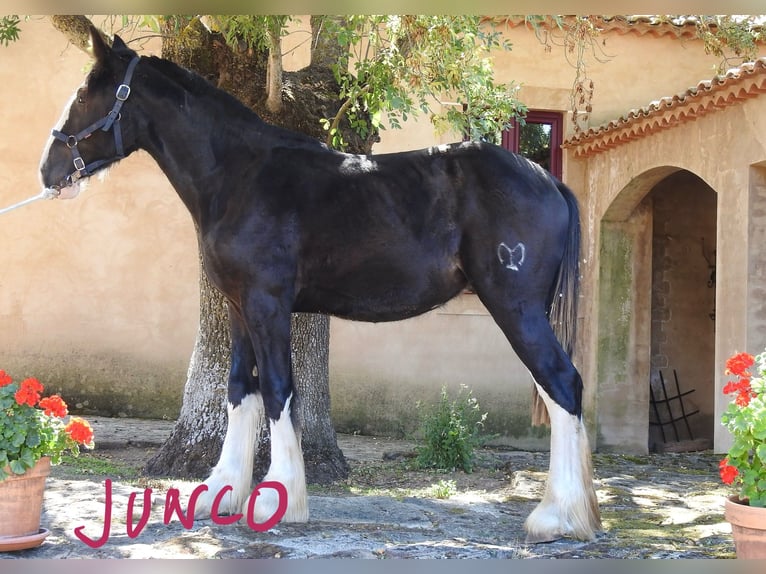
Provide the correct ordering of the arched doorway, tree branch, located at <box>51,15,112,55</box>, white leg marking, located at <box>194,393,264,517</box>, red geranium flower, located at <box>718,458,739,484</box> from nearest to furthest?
red geranium flower, located at <box>718,458,739,484</box>, white leg marking, located at <box>194,393,264,517</box>, tree branch, located at <box>51,15,112,55</box>, the arched doorway

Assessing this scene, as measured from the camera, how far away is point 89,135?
15.1 feet

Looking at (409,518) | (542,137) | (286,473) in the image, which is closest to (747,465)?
(409,518)

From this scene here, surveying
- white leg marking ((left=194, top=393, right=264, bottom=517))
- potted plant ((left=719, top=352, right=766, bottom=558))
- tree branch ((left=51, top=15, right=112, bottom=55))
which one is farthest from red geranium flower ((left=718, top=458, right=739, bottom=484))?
tree branch ((left=51, top=15, right=112, bottom=55))

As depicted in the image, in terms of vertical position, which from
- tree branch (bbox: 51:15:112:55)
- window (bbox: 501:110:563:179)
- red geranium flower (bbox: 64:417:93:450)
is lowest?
red geranium flower (bbox: 64:417:93:450)

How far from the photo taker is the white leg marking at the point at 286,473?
445cm

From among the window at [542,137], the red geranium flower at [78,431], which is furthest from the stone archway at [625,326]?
the red geranium flower at [78,431]

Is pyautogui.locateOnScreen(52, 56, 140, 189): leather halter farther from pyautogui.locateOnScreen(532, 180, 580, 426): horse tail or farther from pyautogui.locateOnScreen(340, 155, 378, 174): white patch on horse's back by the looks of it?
pyautogui.locateOnScreen(532, 180, 580, 426): horse tail

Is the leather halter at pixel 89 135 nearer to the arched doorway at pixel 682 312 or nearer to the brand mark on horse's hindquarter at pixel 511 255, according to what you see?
the brand mark on horse's hindquarter at pixel 511 255

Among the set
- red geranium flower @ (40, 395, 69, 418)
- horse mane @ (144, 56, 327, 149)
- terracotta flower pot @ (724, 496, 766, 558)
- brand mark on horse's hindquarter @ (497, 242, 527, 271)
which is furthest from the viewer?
horse mane @ (144, 56, 327, 149)

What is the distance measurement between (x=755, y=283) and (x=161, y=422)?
7.15 meters

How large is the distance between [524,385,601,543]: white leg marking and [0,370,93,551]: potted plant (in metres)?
2.48

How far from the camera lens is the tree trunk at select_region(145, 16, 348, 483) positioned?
646 centimetres

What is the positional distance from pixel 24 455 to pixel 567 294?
9.91 ft

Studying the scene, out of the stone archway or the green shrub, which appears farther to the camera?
the stone archway
